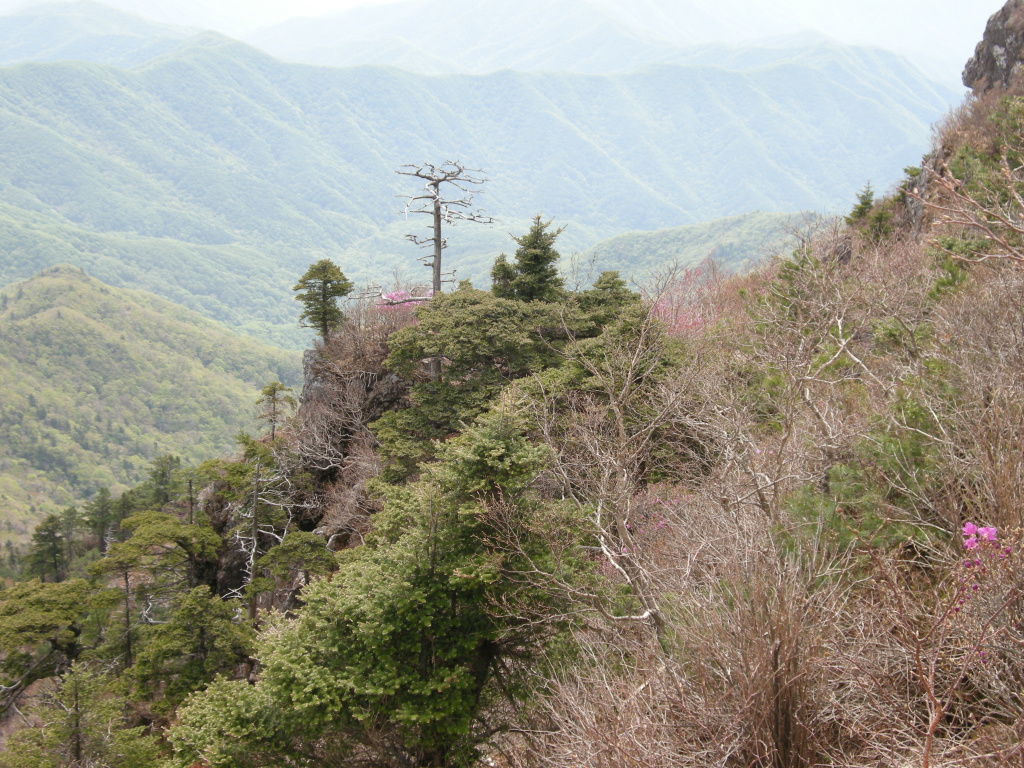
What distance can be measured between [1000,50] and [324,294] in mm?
30074

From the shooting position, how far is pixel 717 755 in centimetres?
519

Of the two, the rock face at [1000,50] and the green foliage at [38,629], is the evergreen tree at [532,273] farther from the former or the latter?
the rock face at [1000,50]

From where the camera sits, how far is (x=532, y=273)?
21.6 m

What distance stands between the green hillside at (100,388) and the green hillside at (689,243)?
63928mm

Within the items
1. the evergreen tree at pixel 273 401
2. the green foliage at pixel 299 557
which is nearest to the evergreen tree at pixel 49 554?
the evergreen tree at pixel 273 401

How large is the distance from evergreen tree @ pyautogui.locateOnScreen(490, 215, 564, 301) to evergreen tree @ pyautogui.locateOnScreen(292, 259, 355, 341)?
21.0ft

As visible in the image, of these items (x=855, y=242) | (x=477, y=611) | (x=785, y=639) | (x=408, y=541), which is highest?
(x=855, y=242)

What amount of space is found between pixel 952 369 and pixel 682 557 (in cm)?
434

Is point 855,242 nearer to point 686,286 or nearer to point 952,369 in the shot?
point 686,286

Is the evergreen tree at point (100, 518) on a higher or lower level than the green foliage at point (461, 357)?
lower

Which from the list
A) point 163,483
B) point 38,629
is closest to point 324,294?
point 38,629

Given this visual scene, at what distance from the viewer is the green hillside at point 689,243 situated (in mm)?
89000

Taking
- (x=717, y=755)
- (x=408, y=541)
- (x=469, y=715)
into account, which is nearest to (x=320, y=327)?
(x=408, y=541)

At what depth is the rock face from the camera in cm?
2834
